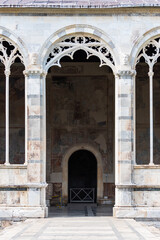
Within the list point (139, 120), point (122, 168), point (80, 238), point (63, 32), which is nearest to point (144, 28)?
point (63, 32)

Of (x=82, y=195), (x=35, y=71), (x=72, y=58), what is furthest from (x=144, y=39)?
(x=82, y=195)

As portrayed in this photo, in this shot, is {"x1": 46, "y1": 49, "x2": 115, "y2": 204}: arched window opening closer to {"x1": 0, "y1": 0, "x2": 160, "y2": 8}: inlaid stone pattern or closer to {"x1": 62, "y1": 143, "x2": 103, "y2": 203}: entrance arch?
{"x1": 62, "y1": 143, "x2": 103, "y2": 203}: entrance arch

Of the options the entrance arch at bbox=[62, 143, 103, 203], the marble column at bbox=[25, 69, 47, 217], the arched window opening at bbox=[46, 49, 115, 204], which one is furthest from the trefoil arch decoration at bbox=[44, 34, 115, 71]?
the entrance arch at bbox=[62, 143, 103, 203]

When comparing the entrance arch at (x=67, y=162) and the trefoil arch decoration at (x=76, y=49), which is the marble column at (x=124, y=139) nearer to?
the trefoil arch decoration at (x=76, y=49)

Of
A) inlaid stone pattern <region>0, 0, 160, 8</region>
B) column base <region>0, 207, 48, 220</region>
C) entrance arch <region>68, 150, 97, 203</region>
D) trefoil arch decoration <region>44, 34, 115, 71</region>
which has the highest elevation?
inlaid stone pattern <region>0, 0, 160, 8</region>

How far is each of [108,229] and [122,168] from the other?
336 cm

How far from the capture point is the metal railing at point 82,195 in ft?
80.2

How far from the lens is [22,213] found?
18.1 meters

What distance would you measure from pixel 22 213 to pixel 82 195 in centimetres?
680

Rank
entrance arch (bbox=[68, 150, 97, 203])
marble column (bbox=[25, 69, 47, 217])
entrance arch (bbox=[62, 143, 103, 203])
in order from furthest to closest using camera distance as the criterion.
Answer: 1. entrance arch (bbox=[68, 150, 97, 203])
2. entrance arch (bbox=[62, 143, 103, 203])
3. marble column (bbox=[25, 69, 47, 217])

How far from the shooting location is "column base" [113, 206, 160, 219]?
18.1 metres

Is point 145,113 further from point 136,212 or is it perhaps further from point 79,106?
point 136,212

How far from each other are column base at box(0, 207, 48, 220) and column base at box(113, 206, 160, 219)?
2.59 m

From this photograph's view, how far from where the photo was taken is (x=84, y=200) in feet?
80.3
